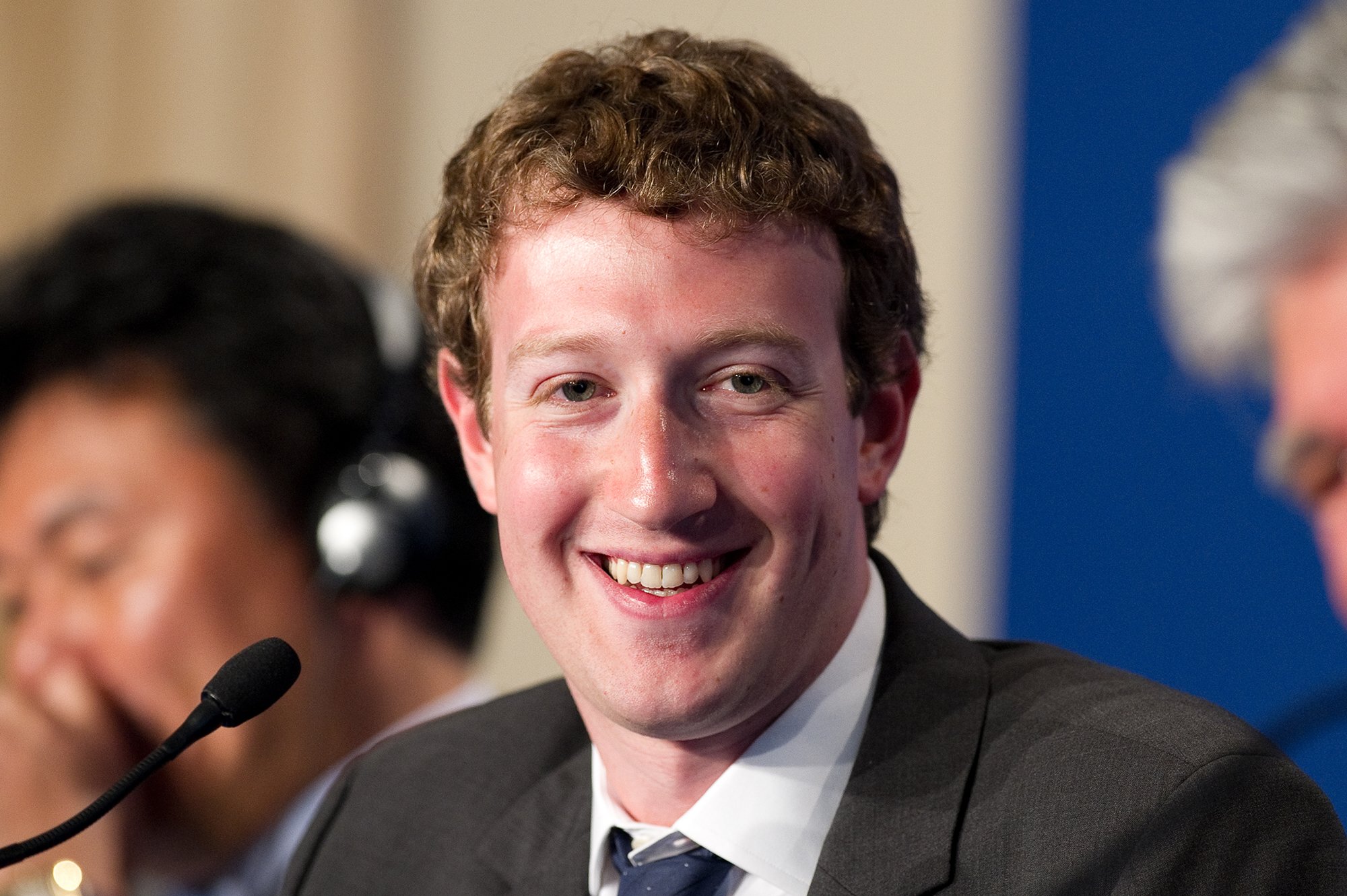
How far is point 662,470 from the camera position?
0.97m

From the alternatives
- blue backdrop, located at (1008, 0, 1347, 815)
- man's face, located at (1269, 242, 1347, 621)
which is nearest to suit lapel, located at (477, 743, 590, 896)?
man's face, located at (1269, 242, 1347, 621)

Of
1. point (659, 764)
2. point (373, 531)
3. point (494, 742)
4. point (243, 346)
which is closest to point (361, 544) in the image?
point (373, 531)

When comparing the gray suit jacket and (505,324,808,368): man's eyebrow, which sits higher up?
(505,324,808,368): man's eyebrow

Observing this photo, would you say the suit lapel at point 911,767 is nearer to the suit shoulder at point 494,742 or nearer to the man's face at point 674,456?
the man's face at point 674,456

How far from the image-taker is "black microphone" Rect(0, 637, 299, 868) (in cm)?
97

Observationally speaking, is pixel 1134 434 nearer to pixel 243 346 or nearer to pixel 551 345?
pixel 243 346

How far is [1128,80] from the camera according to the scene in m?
2.32

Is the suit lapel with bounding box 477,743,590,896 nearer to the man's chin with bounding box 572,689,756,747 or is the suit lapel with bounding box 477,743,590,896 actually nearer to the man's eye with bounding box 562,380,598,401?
the man's chin with bounding box 572,689,756,747

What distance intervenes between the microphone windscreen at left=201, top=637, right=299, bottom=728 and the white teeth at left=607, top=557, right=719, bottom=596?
233 millimetres

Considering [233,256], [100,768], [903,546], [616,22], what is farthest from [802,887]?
[616,22]

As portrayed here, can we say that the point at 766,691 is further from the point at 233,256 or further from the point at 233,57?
the point at 233,57

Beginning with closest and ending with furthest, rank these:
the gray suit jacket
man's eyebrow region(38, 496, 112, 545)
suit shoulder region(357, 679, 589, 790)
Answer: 1. the gray suit jacket
2. suit shoulder region(357, 679, 589, 790)
3. man's eyebrow region(38, 496, 112, 545)

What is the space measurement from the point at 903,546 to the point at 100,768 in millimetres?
1431

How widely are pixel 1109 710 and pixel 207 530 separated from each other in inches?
46.9
